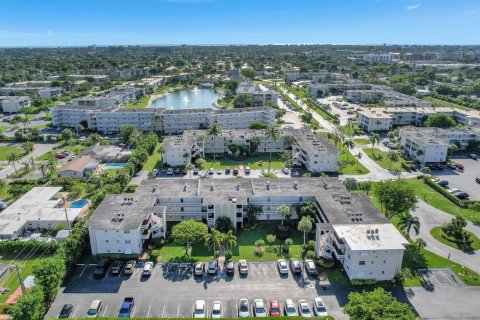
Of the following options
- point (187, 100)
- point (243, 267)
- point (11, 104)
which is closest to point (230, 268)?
point (243, 267)

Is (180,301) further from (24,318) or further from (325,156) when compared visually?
(325,156)

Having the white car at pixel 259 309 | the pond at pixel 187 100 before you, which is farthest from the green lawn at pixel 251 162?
the pond at pixel 187 100

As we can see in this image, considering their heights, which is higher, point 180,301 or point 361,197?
point 361,197

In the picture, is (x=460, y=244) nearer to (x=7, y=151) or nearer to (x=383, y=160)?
(x=383, y=160)

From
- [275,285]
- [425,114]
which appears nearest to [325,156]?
[275,285]

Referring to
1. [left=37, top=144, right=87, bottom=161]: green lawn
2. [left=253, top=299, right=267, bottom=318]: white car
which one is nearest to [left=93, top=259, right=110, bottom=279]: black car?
[left=253, top=299, right=267, bottom=318]: white car

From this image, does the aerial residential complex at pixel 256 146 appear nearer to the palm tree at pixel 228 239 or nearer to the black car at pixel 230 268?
the palm tree at pixel 228 239

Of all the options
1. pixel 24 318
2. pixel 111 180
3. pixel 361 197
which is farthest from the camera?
pixel 111 180
